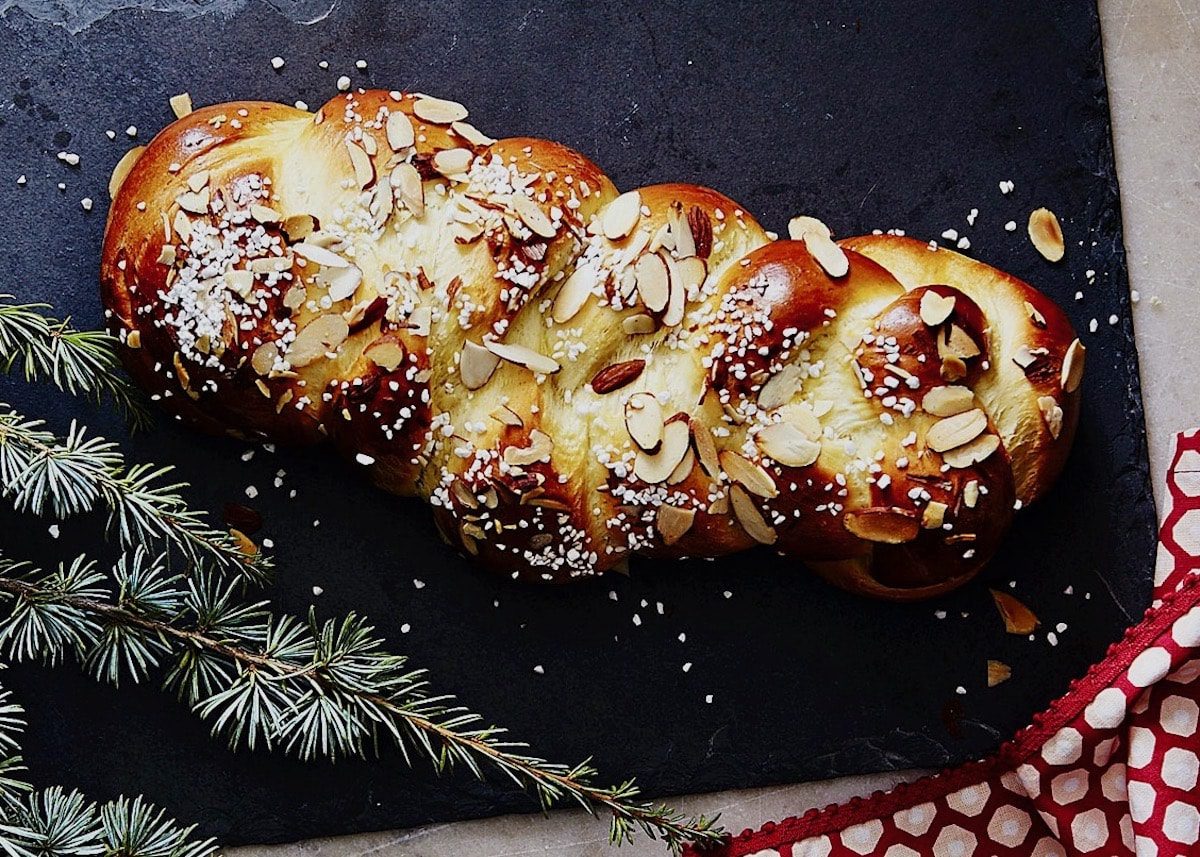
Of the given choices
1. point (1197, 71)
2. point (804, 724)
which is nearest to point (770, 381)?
point (804, 724)

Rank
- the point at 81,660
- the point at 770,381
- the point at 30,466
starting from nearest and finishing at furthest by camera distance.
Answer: the point at 30,466, the point at 770,381, the point at 81,660

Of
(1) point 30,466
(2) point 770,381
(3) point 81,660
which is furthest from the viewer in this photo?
(3) point 81,660

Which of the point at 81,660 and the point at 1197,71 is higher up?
the point at 1197,71

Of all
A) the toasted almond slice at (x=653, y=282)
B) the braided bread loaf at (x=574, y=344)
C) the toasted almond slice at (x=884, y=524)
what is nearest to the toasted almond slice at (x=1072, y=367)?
the braided bread loaf at (x=574, y=344)

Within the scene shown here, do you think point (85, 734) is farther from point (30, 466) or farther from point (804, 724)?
→ point (804, 724)

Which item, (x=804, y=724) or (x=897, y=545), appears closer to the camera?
(x=897, y=545)

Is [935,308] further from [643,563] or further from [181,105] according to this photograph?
[181,105]
